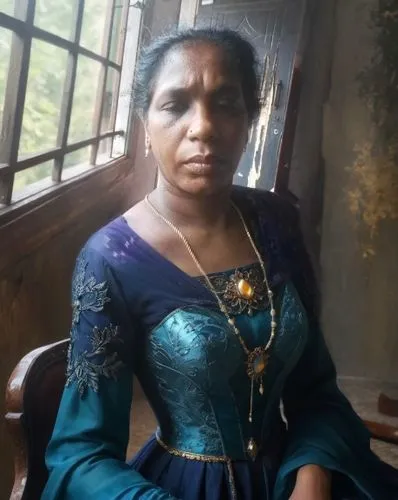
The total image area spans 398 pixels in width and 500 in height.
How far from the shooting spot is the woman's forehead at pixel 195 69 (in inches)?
33.0

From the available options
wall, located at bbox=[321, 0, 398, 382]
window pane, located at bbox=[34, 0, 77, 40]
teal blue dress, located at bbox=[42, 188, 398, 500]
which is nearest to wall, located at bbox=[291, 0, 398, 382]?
wall, located at bbox=[321, 0, 398, 382]

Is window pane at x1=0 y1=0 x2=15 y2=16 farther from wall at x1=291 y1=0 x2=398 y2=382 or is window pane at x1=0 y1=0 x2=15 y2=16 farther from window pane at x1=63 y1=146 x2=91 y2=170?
wall at x1=291 y1=0 x2=398 y2=382

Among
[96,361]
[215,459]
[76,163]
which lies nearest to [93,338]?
[96,361]

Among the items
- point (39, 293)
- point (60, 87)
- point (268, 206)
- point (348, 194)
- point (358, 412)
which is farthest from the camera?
point (348, 194)

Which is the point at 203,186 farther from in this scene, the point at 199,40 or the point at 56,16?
the point at 56,16

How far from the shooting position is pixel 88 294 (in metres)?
0.78

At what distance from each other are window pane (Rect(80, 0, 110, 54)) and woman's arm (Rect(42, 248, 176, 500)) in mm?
1009

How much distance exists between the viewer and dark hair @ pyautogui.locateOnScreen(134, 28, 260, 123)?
2.88 feet

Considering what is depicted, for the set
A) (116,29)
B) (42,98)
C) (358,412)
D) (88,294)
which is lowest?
(358,412)

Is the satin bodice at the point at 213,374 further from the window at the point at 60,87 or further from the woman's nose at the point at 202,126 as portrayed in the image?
the window at the point at 60,87

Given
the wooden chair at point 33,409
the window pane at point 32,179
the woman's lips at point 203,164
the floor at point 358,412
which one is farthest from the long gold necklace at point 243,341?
the floor at point 358,412

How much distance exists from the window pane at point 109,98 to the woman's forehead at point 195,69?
1149 millimetres

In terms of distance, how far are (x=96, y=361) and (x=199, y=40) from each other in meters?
0.47

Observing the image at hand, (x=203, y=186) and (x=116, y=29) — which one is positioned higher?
(x=116, y=29)
